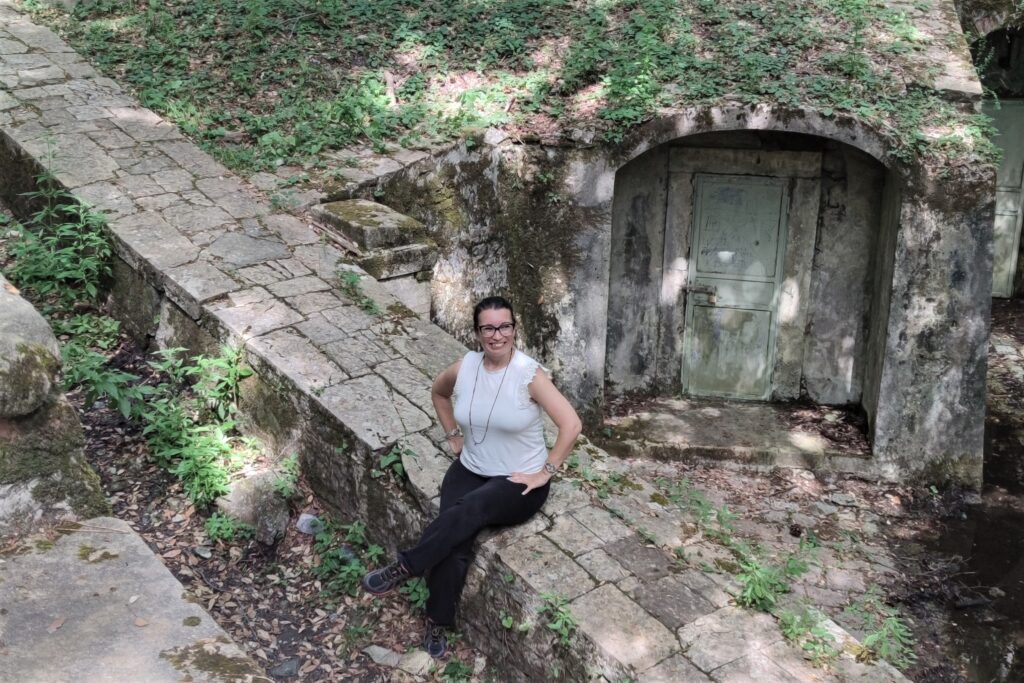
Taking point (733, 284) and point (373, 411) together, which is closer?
point (373, 411)

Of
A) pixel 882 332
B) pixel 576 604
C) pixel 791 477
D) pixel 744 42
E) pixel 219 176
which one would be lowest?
pixel 791 477

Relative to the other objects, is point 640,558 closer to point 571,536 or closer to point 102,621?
point 571,536

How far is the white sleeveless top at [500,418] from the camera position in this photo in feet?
13.4

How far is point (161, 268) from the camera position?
5.72 meters

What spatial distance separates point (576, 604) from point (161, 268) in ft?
10.9

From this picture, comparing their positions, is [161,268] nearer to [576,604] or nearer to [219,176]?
[219,176]

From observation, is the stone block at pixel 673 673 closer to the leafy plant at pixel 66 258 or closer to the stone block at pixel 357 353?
the stone block at pixel 357 353

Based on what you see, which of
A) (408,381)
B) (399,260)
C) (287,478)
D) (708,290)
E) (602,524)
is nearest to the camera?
(602,524)

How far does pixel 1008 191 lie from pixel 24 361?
34.9 feet

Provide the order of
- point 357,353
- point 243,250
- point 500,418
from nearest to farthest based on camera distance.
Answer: point 500,418, point 357,353, point 243,250

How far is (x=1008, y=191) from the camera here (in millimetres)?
11008

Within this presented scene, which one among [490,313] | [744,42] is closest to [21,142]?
[490,313]

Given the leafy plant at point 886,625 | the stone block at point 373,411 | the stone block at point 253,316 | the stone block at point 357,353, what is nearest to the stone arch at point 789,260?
the leafy plant at point 886,625

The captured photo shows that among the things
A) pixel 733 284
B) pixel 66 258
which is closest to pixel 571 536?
pixel 66 258
